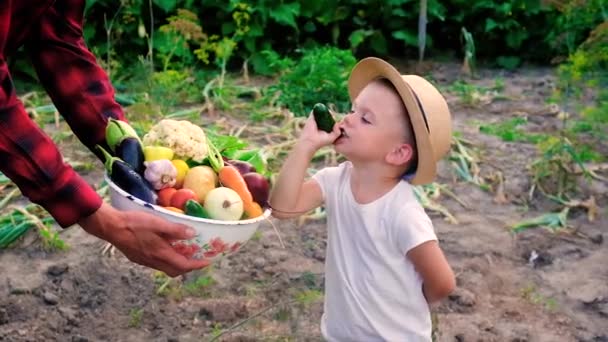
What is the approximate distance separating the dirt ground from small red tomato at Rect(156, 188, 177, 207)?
1.07m

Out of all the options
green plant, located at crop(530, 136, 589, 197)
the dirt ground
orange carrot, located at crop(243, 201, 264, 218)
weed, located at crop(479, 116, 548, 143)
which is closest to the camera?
orange carrot, located at crop(243, 201, 264, 218)

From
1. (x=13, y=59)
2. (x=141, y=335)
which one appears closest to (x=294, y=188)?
(x=141, y=335)

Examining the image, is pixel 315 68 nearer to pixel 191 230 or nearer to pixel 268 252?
pixel 268 252

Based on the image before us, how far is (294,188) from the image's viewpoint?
2.51m

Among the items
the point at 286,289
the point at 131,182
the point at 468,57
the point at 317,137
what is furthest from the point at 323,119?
the point at 468,57

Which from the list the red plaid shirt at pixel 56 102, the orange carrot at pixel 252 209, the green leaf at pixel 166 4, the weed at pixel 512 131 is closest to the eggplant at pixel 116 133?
the red plaid shirt at pixel 56 102

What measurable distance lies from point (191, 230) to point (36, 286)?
1.82 m

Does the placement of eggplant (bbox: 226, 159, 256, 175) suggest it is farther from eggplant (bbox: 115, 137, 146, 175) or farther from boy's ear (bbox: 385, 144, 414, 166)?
boy's ear (bbox: 385, 144, 414, 166)

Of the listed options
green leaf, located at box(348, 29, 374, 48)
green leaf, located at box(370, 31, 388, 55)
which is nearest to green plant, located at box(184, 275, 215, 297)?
green leaf, located at box(348, 29, 374, 48)

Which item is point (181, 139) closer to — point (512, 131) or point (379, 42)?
point (512, 131)

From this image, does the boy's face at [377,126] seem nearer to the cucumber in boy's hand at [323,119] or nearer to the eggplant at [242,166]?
the cucumber in boy's hand at [323,119]

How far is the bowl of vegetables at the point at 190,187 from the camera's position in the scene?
2.27 meters

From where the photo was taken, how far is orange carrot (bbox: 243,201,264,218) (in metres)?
2.34

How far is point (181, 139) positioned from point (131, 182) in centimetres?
18
